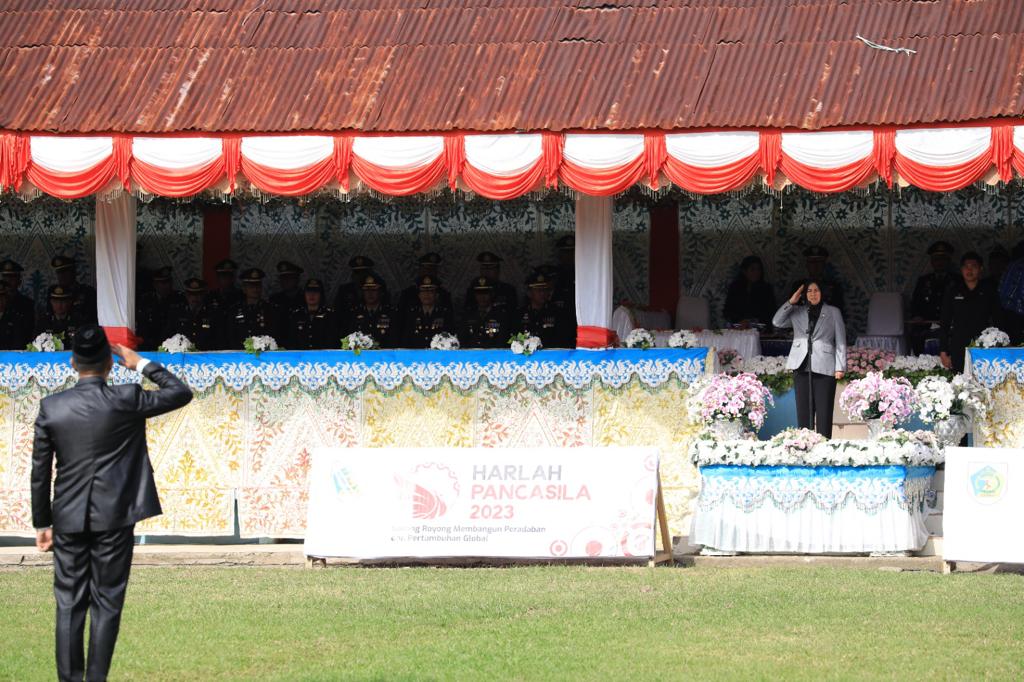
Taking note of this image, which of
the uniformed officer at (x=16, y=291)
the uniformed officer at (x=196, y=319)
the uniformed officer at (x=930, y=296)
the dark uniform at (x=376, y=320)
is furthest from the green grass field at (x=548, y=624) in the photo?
the uniformed officer at (x=930, y=296)

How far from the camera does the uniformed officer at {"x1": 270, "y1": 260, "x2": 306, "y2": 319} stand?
17.2 metres

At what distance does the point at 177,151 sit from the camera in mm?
14469

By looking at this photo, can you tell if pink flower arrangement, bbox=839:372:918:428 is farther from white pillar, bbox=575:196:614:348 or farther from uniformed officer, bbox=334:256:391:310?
uniformed officer, bbox=334:256:391:310

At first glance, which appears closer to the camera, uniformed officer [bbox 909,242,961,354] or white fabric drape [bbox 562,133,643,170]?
white fabric drape [bbox 562,133,643,170]

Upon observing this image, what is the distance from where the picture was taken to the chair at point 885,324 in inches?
693

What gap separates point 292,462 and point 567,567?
3.49 metres

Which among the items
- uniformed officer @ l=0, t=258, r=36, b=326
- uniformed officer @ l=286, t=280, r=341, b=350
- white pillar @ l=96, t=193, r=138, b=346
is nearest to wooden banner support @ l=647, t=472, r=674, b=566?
uniformed officer @ l=286, t=280, r=341, b=350

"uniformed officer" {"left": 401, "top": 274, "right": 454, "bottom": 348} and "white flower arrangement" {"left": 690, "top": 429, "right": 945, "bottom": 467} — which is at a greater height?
"uniformed officer" {"left": 401, "top": 274, "right": 454, "bottom": 348}

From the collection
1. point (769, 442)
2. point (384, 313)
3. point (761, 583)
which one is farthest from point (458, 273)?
point (761, 583)

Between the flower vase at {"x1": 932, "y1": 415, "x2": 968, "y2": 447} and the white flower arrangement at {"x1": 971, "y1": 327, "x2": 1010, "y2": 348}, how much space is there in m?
0.72

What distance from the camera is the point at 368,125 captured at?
14.5 m

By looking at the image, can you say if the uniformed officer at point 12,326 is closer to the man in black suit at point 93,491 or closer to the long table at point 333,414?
the long table at point 333,414

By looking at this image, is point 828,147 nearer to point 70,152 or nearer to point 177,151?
point 177,151

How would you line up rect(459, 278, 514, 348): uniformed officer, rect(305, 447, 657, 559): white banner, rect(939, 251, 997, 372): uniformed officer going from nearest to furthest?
rect(305, 447, 657, 559): white banner < rect(939, 251, 997, 372): uniformed officer < rect(459, 278, 514, 348): uniformed officer
